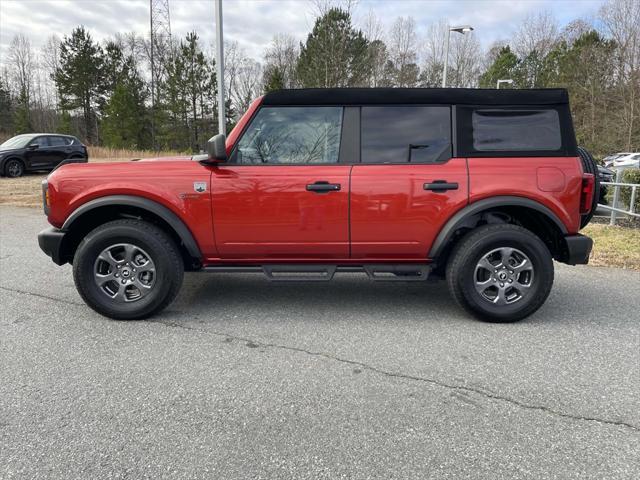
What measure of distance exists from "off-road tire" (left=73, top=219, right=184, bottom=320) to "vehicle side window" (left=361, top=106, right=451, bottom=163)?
1.88 metres

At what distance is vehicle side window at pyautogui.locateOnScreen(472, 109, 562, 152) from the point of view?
146 inches

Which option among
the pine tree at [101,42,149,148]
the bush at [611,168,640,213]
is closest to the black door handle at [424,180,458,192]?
the bush at [611,168,640,213]

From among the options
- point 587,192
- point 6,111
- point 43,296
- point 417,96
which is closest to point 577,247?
point 587,192

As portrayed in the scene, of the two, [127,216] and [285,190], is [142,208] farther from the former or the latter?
[285,190]

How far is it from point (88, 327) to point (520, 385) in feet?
10.9

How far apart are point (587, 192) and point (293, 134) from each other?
2523 millimetres

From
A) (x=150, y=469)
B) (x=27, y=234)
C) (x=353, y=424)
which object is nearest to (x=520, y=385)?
(x=353, y=424)

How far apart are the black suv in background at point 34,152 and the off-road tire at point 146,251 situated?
14428mm

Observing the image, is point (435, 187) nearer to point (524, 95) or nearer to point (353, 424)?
point (524, 95)

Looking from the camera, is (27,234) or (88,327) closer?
(88,327)

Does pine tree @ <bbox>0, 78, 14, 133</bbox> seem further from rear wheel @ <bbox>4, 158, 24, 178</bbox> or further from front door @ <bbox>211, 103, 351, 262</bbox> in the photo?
front door @ <bbox>211, 103, 351, 262</bbox>

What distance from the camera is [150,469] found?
202cm

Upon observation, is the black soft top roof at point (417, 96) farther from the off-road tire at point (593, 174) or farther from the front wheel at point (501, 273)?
the front wheel at point (501, 273)

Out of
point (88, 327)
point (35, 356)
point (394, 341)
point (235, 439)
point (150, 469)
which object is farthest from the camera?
point (88, 327)
